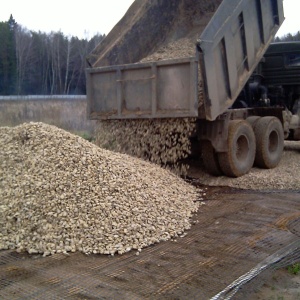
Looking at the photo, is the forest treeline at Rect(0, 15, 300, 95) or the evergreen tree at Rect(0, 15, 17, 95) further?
the forest treeline at Rect(0, 15, 300, 95)

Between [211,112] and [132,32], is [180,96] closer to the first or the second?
[211,112]

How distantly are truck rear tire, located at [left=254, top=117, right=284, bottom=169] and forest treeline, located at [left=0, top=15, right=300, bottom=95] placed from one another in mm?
27559

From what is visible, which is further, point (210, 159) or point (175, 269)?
point (210, 159)

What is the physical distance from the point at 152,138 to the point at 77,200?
2.39 meters

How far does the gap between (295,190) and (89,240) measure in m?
3.77

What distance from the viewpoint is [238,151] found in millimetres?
7777

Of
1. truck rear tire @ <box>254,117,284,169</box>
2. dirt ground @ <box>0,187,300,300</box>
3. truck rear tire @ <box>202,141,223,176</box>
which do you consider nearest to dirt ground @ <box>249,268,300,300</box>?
dirt ground @ <box>0,187,300,300</box>

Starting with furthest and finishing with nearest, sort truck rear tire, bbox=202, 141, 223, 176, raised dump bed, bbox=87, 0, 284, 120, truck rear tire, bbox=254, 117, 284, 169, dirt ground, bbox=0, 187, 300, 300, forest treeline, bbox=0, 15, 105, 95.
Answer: forest treeline, bbox=0, 15, 105, 95, truck rear tire, bbox=254, 117, 284, 169, truck rear tire, bbox=202, 141, 223, 176, raised dump bed, bbox=87, 0, 284, 120, dirt ground, bbox=0, 187, 300, 300

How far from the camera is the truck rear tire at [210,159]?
7387mm

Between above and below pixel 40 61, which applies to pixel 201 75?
below

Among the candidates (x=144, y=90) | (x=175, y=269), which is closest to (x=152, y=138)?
(x=144, y=90)

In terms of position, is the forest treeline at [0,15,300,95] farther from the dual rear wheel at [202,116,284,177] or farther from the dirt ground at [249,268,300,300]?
the dirt ground at [249,268,300,300]

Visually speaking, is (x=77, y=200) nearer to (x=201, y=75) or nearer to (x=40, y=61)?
(x=201, y=75)

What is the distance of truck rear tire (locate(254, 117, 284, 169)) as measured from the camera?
8.16m
